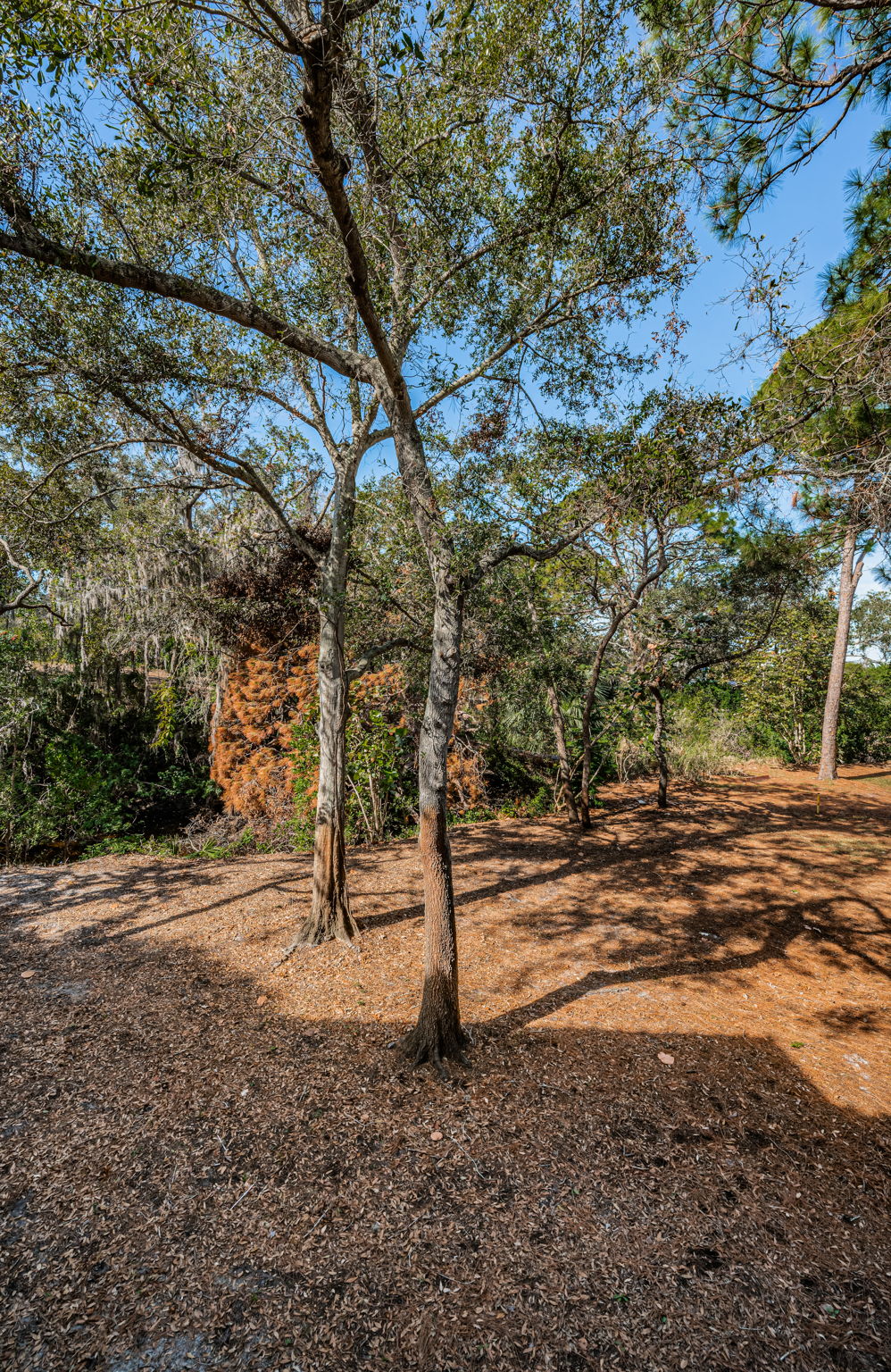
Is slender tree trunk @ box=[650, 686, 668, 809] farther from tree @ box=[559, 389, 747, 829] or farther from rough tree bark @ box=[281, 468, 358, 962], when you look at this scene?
rough tree bark @ box=[281, 468, 358, 962]

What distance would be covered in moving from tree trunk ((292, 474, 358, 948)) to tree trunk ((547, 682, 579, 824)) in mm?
3839

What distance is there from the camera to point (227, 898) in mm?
5598

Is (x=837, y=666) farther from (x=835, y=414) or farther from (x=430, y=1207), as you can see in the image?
(x=430, y=1207)

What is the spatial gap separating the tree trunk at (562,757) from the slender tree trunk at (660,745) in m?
1.36

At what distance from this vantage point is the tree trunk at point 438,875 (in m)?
3.14

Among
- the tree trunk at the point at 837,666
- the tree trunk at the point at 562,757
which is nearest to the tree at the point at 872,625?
the tree trunk at the point at 837,666

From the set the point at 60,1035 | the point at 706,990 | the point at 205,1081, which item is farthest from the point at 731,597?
the point at 60,1035

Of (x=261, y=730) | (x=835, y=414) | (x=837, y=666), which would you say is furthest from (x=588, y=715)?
(x=837, y=666)

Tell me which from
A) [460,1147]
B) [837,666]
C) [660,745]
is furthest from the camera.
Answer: [837,666]

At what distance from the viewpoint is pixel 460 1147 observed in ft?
8.42

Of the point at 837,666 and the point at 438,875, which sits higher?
the point at 837,666

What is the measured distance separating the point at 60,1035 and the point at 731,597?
8765 millimetres

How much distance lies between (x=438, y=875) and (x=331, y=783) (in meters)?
1.65

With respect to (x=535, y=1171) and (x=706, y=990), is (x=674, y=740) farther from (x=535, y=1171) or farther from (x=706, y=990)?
(x=535, y=1171)
